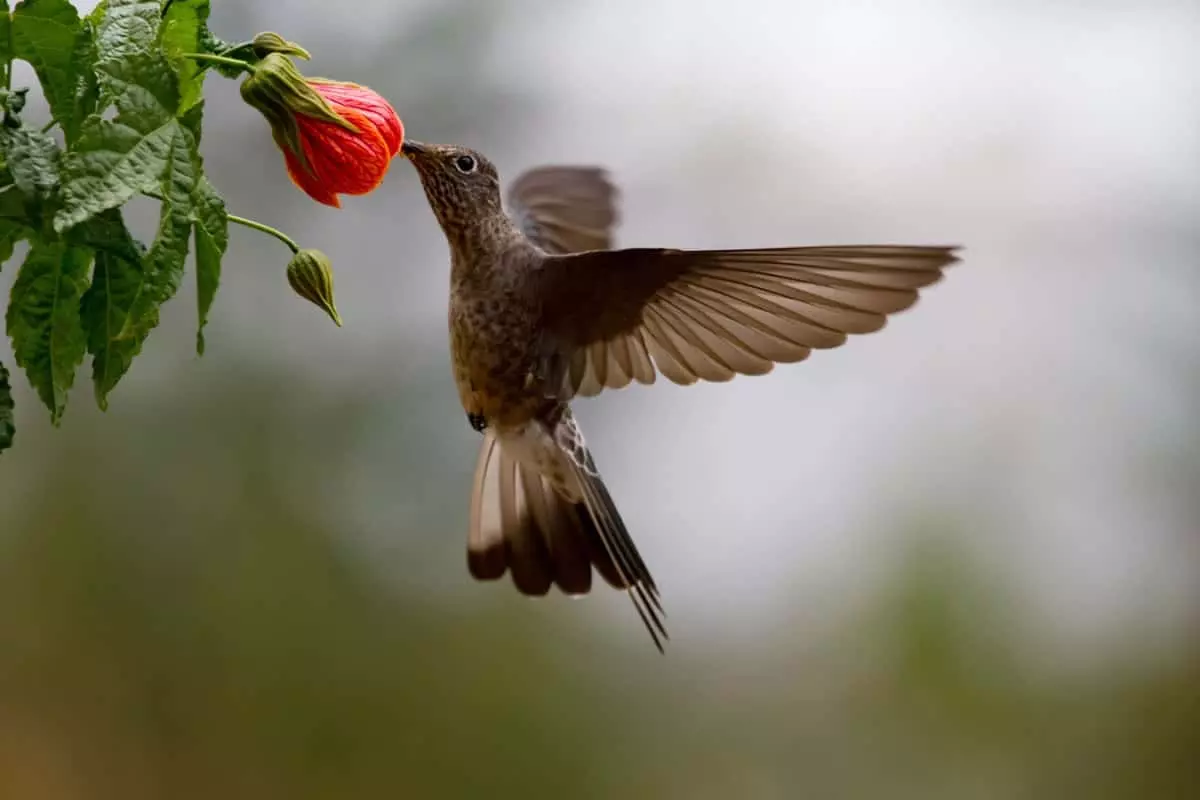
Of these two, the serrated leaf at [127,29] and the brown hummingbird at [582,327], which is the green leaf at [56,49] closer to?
the serrated leaf at [127,29]

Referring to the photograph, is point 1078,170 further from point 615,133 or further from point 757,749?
point 757,749

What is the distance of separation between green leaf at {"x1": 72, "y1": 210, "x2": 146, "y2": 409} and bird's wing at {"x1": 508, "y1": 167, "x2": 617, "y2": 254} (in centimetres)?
52

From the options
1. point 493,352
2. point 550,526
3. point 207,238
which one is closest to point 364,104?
point 207,238

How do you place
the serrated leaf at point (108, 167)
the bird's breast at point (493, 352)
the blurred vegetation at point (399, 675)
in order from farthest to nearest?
the blurred vegetation at point (399, 675)
the bird's breast at point (493, 352)
the serrated leaf at point (108, 167)

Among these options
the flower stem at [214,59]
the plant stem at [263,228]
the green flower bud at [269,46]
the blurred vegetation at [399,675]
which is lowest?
the blurred vegetation at [399,675]

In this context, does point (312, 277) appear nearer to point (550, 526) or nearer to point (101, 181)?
point (101, 181)

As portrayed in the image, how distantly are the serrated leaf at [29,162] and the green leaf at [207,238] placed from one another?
5 cm

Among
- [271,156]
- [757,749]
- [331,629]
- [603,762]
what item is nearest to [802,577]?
[757,749]

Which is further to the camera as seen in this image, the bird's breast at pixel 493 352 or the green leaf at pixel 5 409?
the bird's breast at pixel 493 352

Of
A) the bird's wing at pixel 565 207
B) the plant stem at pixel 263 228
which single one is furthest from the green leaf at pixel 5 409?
the bird's wing at pixel 565 207

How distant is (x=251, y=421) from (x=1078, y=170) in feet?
4.06

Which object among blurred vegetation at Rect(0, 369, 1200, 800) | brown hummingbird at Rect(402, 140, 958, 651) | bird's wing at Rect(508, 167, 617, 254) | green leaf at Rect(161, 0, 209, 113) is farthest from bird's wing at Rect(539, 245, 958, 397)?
blurred vegetation at Rect(0, 369, 1200, 800)

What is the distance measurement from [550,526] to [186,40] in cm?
46

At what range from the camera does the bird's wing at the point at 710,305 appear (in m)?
0.66
